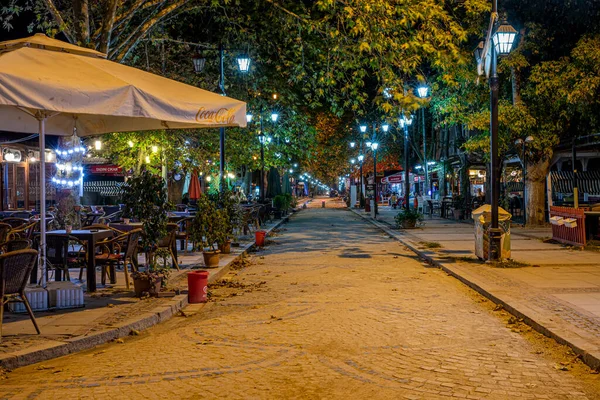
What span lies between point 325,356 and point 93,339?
105 inches

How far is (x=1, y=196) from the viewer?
2209 centimetres

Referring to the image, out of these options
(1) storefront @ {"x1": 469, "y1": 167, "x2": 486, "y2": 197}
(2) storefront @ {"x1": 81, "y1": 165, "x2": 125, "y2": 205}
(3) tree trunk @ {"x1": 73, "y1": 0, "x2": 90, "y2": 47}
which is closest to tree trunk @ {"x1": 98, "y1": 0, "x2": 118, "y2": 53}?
(3) tree trunk @ {"x1": 73, "y1": 0, "x2": 90, "y2": 47}

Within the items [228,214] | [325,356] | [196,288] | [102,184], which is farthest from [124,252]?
[102,184]

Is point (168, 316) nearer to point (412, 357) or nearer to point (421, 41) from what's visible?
point (412, 357)

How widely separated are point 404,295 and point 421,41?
6.00 m

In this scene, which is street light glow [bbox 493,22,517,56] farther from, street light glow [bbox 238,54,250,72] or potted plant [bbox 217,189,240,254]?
street light glow [bbox 238,54,250,72]

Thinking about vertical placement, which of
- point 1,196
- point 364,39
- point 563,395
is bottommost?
point 563,395

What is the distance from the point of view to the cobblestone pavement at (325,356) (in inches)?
203

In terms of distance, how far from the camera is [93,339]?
6723mm

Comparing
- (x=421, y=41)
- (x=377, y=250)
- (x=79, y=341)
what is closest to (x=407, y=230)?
(x=377, y=250)

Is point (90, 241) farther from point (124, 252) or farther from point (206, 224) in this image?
point (206, 224)

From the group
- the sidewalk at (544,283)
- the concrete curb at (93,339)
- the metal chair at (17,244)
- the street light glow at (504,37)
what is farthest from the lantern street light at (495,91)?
the metal chair at (17,244)

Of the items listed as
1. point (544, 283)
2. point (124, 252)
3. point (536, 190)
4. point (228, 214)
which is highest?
point (536, 190)

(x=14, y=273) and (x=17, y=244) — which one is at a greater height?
(x=17, y=244)
